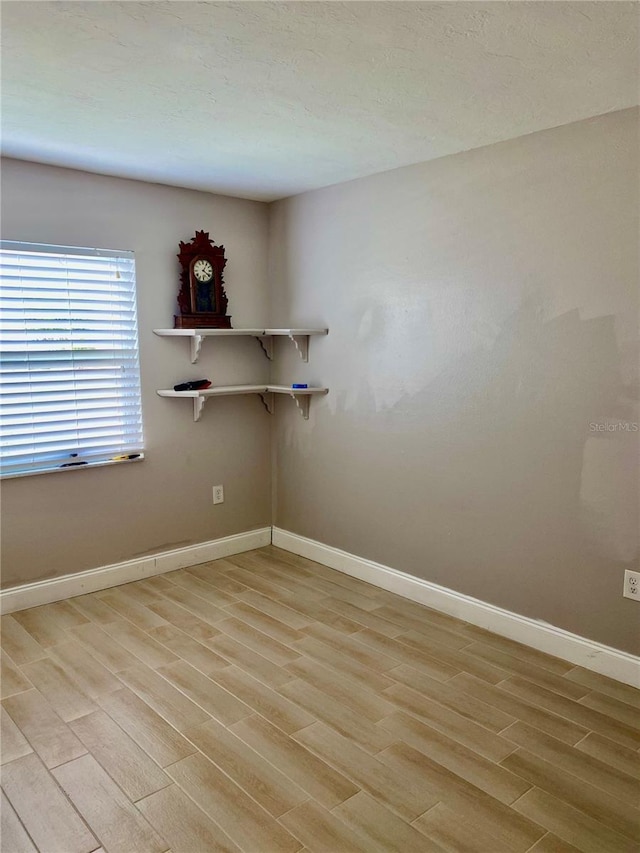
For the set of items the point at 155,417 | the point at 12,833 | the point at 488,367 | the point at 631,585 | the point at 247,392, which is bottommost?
the point at 12,833

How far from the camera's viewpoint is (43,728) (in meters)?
2.34

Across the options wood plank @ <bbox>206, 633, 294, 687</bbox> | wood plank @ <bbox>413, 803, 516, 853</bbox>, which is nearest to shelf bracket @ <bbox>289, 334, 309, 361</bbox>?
wood plank @ <bbox>206, 633, 294, 687</bbox>

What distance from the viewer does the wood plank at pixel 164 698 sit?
238cm

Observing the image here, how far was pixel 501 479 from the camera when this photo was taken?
298 centimetres

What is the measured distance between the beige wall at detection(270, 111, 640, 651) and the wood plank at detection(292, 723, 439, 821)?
1.11m

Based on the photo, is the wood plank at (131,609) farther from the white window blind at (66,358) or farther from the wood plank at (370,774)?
the wood plank at (370,774)

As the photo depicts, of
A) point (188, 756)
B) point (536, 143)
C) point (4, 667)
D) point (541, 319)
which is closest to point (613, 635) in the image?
point (541, 319)

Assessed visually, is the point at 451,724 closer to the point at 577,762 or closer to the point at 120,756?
the point at 577,762

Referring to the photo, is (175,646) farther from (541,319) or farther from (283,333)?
(541,319)

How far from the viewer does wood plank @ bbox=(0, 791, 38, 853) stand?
179 centimetres

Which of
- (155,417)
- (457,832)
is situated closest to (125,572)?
(155,417)

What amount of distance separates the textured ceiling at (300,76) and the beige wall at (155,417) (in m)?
0.33

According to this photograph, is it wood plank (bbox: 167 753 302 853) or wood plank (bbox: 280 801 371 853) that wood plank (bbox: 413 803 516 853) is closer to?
wood plank (bbox: 280 801 371 853)

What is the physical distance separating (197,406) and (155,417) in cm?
25
